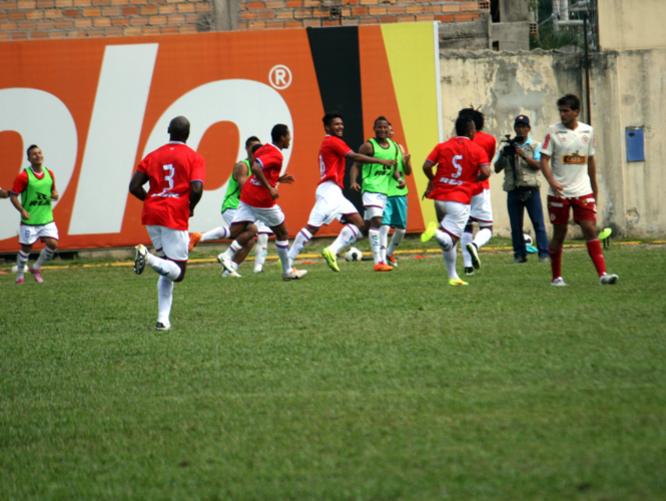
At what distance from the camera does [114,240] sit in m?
24.0

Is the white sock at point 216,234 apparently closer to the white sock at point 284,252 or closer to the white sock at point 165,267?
the white sock at point 284,252

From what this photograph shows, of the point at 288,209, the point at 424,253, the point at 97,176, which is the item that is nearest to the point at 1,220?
the point at 97,176

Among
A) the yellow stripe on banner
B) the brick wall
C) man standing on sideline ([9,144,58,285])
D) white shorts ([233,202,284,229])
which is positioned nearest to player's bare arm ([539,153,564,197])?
white shorts ([233,202,284,229])

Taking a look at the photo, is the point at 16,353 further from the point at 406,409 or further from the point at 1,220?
the point at 1,220

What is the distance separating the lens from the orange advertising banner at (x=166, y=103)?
23828mm

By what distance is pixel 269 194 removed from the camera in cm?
1666

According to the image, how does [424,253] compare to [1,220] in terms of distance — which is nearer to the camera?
[424,253]

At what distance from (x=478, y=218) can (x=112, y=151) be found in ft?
29.6

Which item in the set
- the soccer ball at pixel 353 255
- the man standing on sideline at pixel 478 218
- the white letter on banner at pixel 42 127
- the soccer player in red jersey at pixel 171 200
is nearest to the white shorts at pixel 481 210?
the man standing on sideline at pixel 478 218

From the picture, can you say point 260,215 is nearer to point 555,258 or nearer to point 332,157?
point 332,157

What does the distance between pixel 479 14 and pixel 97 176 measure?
26.5ft

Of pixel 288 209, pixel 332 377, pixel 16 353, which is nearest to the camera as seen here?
pixel 332 377

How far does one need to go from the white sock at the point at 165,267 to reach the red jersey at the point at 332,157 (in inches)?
260

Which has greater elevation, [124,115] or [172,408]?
[124,115]
